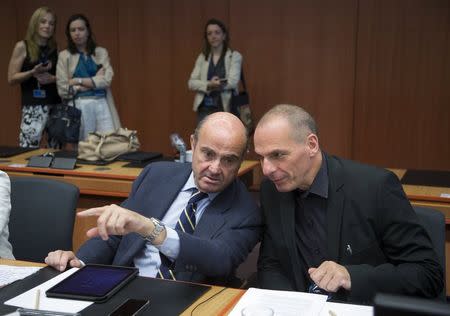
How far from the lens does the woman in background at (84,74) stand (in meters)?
5.57

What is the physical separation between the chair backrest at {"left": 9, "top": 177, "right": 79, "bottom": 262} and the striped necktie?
0.54 meters

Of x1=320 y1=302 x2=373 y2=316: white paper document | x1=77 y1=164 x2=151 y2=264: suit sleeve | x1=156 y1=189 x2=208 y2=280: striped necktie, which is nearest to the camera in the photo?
x1=320 y1=302 x2=373 y2=316: white paper document

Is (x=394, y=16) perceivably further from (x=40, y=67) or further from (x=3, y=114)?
(x=3, y=114)

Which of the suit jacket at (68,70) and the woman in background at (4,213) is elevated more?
the suit jacket at (68,70)

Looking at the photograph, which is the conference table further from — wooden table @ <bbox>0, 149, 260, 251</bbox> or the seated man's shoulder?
wooden table @ <bbox>0, 149, 260, 251</bbox>

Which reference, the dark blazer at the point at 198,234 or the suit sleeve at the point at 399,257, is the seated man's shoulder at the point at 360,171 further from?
the dark blazer at the point at 198,234

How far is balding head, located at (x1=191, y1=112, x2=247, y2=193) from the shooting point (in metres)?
2.29

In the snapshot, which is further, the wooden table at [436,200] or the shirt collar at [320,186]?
the wooden table at [436,200]

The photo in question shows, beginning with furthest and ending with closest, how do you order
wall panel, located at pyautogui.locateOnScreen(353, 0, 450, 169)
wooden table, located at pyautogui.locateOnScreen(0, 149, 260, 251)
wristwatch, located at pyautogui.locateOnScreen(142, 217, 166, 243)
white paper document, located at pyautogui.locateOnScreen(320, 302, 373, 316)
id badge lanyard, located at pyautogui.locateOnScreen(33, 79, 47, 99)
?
wall panel, located at pyautogui.locateOnScreen(353, 0, 450, 169), id badge lanyard, located at pyautogui.locateOnScreen(33, 79, 47, 99), wooden table, located at pyautogui.locateOnScreen(0, 149, 260, 251), wristwatch, located at pyautogui.locateOnScreen(142, 217, 166, 243), white paper document, located at pyautogui.locateOnScreen(320, 302, 373, 316)

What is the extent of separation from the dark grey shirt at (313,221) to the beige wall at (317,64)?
5.10 metres

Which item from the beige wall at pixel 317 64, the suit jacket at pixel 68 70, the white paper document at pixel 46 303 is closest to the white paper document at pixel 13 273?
the white paper document at pixel 46 303

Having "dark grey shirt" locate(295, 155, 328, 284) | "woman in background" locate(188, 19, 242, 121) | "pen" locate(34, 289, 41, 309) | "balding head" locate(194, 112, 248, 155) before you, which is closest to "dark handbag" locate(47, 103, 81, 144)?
"woman in background" locate(188, 19, 242, 121)

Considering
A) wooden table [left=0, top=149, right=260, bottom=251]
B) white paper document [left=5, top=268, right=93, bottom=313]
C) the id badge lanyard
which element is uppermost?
the id badge lanyard

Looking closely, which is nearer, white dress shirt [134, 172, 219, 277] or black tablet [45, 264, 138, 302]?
black tablet [45, 264, 138, 302]
